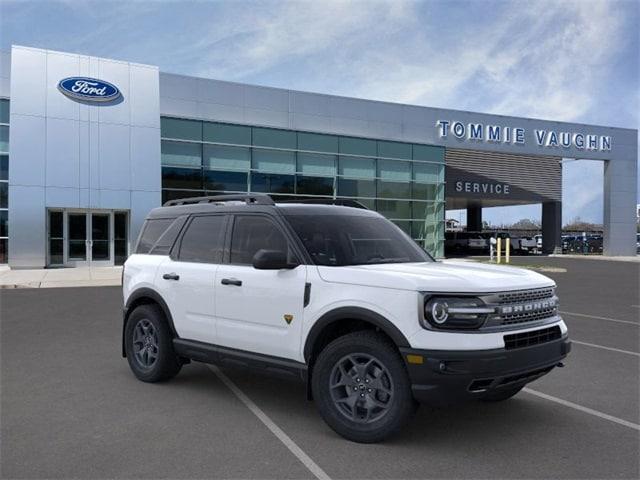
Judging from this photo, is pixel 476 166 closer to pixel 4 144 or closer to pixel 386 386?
pixel 4 144

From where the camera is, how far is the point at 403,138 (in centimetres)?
3142

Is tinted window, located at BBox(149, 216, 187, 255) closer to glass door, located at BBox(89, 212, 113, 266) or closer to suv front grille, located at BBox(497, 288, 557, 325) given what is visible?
suv front grille, located at BBox(497, 288, 557, 325)

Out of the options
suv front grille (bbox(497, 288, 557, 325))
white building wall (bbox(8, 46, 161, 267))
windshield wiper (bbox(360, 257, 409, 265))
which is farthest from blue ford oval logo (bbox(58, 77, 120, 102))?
suv front grille (bbox(497, 288, 557, 325))

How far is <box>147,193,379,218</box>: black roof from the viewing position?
216 inches

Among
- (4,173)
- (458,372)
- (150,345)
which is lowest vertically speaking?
(150,345)

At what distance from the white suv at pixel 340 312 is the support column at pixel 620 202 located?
129 ft

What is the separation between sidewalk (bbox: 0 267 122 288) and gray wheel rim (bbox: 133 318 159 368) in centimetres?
1210

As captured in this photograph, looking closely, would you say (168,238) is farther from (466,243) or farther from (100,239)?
(466,243)

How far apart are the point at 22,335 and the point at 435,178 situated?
87.5ft

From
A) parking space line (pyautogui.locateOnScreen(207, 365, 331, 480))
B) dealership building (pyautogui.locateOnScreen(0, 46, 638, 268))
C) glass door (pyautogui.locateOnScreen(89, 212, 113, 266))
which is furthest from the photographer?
glass door (pyautogui.locateOnScreen(89, 212, 113, 266))

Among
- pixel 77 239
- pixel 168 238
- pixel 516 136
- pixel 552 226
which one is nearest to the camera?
pixel 168 238

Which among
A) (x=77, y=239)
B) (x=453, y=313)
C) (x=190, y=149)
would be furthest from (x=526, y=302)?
(x=190, y=149)

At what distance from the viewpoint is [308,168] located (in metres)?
29.0

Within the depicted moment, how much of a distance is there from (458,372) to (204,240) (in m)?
2.97
